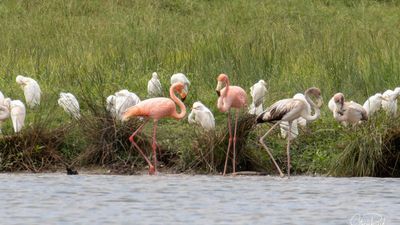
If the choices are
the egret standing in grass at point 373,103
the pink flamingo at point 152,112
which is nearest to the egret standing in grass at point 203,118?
the pink flamingo at point 152,112

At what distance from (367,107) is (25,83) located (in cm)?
401

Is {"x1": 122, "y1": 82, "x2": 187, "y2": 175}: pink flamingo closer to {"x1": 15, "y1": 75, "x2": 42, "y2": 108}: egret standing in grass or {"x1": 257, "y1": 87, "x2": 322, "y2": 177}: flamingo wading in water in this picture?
{"x1": 257, "y1": 87, "x2": 322, "y2": 177}: flamingo wading in water

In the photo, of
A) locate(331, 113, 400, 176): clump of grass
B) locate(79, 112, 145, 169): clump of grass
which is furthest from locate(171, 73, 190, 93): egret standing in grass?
locate(331, 113, 400, 176): clump of grass

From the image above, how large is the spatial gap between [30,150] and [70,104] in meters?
1.03

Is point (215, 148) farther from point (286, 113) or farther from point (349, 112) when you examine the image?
point (349, 112)

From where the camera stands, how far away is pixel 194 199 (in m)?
10.5

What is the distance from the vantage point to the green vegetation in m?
12.3

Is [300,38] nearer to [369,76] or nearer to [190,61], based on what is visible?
[190,61]

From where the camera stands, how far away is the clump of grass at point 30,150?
12242mm

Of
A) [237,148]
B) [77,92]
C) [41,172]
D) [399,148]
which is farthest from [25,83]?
[399,148]

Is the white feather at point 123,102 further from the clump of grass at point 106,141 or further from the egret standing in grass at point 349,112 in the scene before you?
the egret standing in grass at point 349,112

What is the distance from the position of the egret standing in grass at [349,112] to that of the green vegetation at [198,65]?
22 cm

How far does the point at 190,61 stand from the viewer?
647 inches

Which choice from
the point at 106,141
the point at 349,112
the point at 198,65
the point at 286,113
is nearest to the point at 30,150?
the point at 106,141
